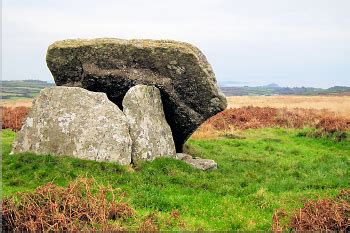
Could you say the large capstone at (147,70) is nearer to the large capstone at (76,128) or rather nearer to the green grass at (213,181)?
the large capstone at (76,128)

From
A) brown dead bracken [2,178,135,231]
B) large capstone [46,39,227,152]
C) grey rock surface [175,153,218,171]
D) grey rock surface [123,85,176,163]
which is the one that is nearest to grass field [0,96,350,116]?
large capstone [46,39,227,152]

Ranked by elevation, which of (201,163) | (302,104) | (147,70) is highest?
(147,70)

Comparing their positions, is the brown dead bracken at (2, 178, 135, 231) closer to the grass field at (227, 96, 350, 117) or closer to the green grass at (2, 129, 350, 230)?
the green grass at (2, 129, 350, 230)

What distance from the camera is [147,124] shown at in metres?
17.3

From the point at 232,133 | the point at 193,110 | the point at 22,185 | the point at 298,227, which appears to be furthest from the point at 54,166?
the point at 232,133

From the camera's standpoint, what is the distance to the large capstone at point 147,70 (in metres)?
17.9

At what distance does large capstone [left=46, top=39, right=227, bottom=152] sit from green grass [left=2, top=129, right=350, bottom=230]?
2.74m

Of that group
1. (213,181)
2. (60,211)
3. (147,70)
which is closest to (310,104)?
(147,70)

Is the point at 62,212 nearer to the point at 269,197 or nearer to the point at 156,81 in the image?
the point at 269,197

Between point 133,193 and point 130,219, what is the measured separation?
7.76 ft

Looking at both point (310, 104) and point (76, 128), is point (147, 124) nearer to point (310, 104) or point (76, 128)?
point (76, 128)

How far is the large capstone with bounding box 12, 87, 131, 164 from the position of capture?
15984 millimetres

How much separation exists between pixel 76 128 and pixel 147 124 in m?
2.66

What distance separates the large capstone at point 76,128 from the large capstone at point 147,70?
1.78 m
